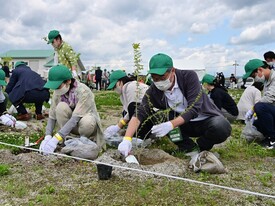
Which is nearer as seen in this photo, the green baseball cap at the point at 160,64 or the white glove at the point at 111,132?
the green baseball cap at the point at 160,64

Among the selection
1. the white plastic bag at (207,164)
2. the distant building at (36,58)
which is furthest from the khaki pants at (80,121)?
the distant building at (36,58)

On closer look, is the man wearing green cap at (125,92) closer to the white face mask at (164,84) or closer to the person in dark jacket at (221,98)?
the white face mask at (164,84)

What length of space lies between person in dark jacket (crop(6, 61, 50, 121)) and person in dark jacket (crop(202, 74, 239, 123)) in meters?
3.07

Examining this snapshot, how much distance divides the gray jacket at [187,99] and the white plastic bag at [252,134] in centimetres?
130

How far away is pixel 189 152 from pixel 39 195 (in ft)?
6.02

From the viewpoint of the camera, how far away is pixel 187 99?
11.7 feet

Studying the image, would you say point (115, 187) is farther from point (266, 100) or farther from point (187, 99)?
point (266, 100)

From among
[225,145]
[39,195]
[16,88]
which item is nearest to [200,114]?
[225,145]

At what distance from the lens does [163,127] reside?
11.1 ft

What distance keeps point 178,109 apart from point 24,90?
3723 millimetres

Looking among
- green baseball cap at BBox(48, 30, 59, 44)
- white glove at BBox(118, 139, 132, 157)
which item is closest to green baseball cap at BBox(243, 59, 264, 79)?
white glove at BBox(118, 139, 132, 157)

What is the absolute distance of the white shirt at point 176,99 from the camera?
3605mm

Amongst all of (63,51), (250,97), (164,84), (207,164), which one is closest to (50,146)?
(164,84)

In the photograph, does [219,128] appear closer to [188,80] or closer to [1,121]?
[188,80]
